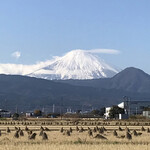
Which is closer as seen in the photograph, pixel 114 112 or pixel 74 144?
pixel 74 144

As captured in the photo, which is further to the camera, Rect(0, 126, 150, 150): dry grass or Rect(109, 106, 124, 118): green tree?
Rect(109, 106, 124, 118): green tree

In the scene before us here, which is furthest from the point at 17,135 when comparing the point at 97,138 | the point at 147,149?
the point at 147,149

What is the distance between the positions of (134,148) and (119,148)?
35.2 inches

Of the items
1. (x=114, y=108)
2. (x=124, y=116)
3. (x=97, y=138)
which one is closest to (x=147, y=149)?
(x=97, y=138)

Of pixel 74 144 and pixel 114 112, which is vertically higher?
pixel 114 112

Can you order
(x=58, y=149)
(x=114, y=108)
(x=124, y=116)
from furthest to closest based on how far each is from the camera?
(x=114, y=108), (x=124, y=116), (x=58, y=149)

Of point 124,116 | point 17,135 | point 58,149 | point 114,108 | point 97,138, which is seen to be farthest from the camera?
point 114,108

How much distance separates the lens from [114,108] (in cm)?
16275

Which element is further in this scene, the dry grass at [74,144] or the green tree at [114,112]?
the green tree at [114,112]

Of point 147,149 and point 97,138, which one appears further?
point 97,138

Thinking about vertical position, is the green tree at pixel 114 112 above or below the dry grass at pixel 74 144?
above

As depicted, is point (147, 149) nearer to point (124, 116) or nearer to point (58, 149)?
point (58, 149)

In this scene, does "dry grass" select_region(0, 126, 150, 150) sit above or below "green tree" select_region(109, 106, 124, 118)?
below

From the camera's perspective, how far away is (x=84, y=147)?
98.4ft
